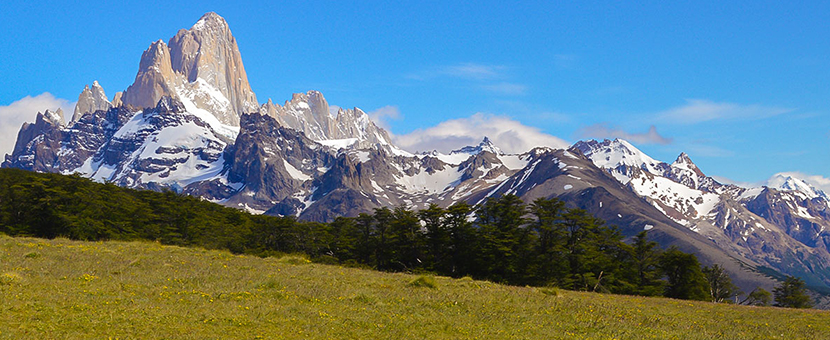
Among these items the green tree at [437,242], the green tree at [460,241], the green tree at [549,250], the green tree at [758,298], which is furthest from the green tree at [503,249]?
the green tree at [758,298]

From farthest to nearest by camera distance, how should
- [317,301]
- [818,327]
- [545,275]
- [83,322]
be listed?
[545,275], [818,327], [317,301], [83,322]

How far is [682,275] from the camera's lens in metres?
78.5

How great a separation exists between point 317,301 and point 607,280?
49.9m

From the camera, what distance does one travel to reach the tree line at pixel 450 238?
225 ft

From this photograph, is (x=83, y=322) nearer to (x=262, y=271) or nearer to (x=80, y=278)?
(x=80, y=278)

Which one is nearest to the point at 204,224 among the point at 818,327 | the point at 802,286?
the point at 818,327

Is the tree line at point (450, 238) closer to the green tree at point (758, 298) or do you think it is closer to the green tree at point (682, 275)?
the green tree at point (682, 275)

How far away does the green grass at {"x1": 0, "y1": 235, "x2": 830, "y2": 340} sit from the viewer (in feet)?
66.8

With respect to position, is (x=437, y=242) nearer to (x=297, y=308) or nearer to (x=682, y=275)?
(x=682, y=275)

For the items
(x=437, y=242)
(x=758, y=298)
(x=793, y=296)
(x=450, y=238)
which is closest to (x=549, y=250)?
(x=450, y=238)

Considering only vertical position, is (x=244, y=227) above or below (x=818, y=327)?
above

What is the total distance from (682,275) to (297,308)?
69.4 m

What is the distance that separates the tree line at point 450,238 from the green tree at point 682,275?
141 mm

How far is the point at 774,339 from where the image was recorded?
24.2 m
